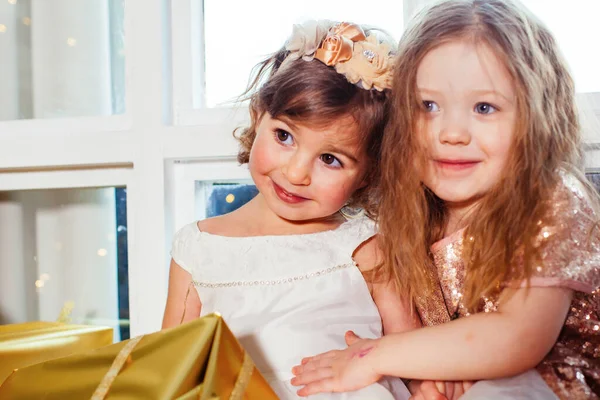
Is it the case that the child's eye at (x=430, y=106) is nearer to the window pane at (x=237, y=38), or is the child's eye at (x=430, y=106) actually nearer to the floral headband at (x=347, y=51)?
the floral headband at (x=347, y=51)

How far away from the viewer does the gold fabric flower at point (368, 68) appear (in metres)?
1.11

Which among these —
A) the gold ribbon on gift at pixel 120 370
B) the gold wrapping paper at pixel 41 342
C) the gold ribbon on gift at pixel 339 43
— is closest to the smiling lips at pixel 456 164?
the gold ribbon on gift at pixel 339 43

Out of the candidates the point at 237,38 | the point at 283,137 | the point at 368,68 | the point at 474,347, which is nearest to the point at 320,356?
the point at 474,347

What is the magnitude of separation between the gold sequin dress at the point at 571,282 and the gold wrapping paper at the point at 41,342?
658mm

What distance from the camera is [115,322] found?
1.66 meters

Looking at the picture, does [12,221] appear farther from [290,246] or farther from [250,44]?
[290,246]

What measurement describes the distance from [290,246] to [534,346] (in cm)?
44

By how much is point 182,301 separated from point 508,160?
64 cm

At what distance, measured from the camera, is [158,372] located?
2.91 ft

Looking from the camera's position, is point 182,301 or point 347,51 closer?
point 347,51

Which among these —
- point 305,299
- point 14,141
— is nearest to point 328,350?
point 305,299

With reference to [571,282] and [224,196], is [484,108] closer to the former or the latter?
[571,282]

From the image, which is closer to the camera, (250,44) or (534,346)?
(534,346)

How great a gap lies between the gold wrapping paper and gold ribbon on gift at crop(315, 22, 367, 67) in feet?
2.28
